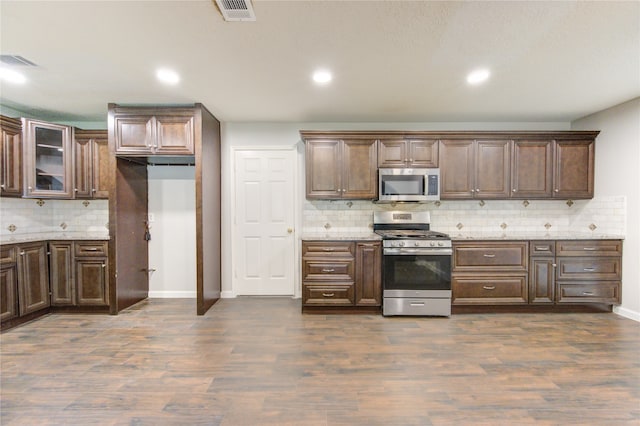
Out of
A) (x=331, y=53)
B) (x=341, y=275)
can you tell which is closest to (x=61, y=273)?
(x=341, y=275)

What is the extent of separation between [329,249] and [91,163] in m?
3.02

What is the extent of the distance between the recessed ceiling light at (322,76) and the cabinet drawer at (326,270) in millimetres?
1870

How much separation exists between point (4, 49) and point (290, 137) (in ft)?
8.71

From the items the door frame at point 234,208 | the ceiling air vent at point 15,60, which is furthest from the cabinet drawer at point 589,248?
the ceiling air vent at point 15,60

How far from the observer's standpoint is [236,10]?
1.75 metres

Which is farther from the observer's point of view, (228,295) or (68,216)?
(228,295)

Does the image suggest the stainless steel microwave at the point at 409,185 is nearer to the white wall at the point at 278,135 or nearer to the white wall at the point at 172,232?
the white wall at the point at 278,135

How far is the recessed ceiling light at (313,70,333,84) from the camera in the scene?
2547 millimetres

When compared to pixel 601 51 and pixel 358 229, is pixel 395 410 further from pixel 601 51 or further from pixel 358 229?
pixel 601 51

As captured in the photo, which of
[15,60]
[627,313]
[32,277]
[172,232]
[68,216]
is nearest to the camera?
[15,60]

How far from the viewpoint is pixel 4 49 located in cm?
219

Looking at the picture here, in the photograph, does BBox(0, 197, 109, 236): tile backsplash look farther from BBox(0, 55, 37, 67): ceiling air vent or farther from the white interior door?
BBox(0, 55, 37, 67): ceiling air vent

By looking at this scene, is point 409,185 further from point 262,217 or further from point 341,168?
point 262,217

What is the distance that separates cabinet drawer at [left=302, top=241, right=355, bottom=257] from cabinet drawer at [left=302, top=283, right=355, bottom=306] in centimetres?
35
